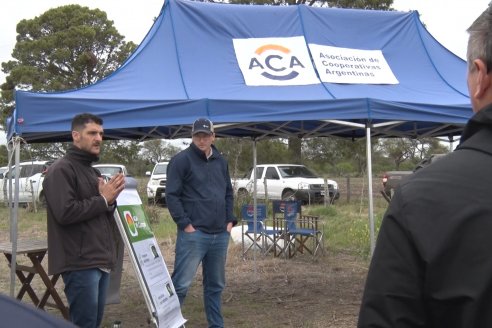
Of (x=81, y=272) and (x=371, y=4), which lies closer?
(x=81, y=272)

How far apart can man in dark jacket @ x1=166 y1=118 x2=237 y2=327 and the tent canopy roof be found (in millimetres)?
364

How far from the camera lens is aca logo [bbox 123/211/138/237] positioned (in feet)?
14.6

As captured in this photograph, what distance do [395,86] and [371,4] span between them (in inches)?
703

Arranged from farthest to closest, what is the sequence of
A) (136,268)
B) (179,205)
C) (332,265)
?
(332,265) < (179,205) < (136,268)

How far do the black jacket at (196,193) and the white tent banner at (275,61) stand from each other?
1.30 metres

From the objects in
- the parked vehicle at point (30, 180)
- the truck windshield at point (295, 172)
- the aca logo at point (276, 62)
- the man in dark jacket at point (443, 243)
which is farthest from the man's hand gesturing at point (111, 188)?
the truck windshield at point (295, 172)

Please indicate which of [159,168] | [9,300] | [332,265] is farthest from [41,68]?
[9,300]

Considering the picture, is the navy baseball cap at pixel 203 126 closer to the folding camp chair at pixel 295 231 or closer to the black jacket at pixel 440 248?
the black jacket at pixel 440 248

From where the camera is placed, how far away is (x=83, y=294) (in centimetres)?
360

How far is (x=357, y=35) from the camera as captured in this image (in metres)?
6.88

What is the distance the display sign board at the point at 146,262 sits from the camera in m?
4.35

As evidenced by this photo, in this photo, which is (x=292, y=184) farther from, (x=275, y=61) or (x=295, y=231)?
(x=275, y=61)

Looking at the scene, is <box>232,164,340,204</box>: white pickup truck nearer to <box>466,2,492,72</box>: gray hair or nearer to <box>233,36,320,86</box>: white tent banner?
<box>233,36,320,86</box>: white tent banner

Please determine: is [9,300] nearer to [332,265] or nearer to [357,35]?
[357,35]
